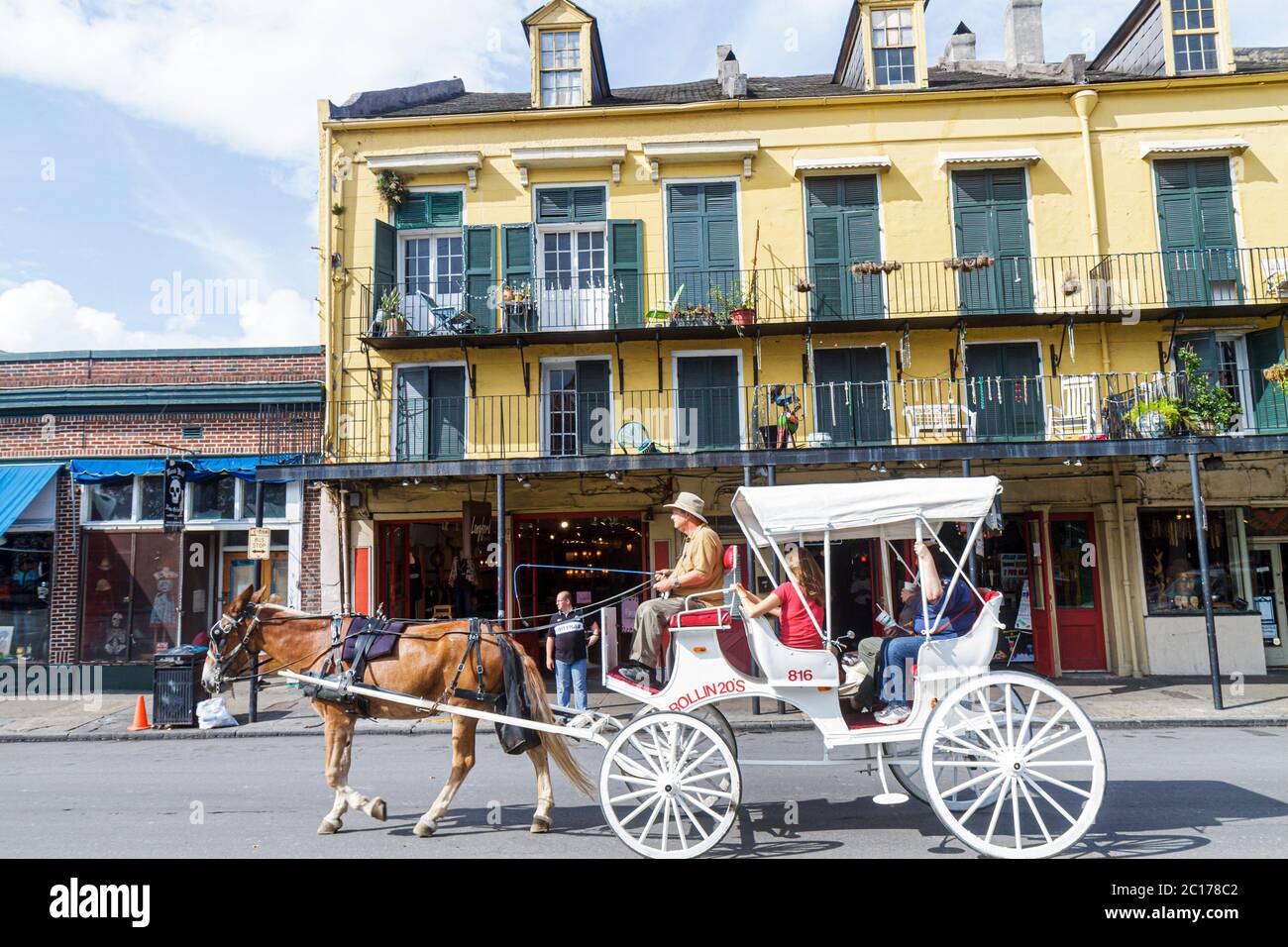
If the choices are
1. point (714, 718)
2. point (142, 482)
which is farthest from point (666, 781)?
point (142, 482)

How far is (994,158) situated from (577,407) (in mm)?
9188

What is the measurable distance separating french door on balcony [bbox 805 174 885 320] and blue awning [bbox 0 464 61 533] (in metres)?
14.5

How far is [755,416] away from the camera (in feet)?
50.2

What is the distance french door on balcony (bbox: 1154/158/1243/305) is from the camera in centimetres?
1516

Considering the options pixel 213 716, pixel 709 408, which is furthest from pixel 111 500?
pixel 709 408

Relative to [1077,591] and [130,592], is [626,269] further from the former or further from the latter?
[130,592]

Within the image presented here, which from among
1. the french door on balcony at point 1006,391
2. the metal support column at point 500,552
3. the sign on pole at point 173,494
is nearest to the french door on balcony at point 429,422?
the metal support column at point 500,552

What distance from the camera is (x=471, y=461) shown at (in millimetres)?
13211

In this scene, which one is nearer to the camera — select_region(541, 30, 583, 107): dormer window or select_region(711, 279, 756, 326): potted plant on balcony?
select_region(711, 279, 756, 326): potted plant on balcony

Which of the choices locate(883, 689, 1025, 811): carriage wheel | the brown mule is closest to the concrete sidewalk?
the brown mule

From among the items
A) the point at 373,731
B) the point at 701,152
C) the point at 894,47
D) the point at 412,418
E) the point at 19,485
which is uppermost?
the point at 894,47

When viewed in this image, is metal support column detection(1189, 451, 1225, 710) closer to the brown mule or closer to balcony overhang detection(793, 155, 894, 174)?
balcony overhang detection(793, 155, 894, 174)

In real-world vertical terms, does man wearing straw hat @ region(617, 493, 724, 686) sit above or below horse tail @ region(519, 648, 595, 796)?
above
